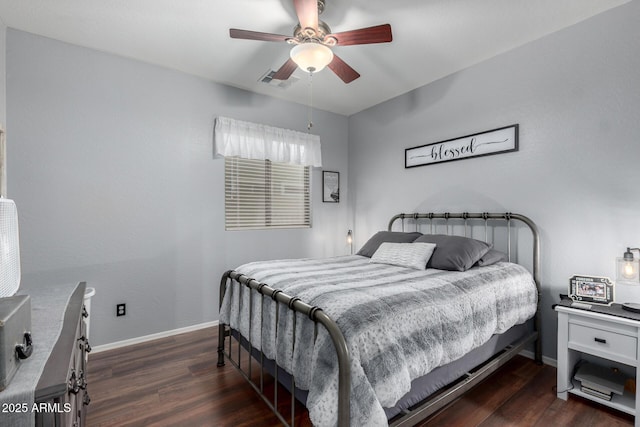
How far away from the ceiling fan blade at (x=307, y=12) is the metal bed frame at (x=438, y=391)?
5.60 ft

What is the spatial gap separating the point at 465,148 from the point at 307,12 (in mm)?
2095

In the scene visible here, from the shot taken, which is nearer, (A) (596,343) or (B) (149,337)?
(A) (596,343)

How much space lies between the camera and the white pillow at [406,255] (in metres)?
2.52

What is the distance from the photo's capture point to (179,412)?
1.86 meters

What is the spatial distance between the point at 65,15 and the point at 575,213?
14.0 feet

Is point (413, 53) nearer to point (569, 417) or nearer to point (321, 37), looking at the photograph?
point (321, 37)

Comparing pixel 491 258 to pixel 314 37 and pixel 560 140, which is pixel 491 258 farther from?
pixel 314 37

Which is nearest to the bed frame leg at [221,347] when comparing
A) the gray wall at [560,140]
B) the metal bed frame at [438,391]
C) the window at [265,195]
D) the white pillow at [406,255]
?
the metal bed frame at [438,391]

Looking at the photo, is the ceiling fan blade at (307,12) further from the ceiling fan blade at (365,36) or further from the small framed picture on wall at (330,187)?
the small framed picture on wall at (330,187)

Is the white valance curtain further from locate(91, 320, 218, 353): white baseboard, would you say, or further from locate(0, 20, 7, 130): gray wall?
locate(91, 320, 218, 353): white baseboard

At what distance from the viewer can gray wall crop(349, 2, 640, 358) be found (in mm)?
2170

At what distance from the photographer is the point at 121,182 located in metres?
2.83

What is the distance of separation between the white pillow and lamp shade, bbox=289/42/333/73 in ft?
5.47

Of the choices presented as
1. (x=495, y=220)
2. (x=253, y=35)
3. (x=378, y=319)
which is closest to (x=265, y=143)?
(x=253, y=35)
